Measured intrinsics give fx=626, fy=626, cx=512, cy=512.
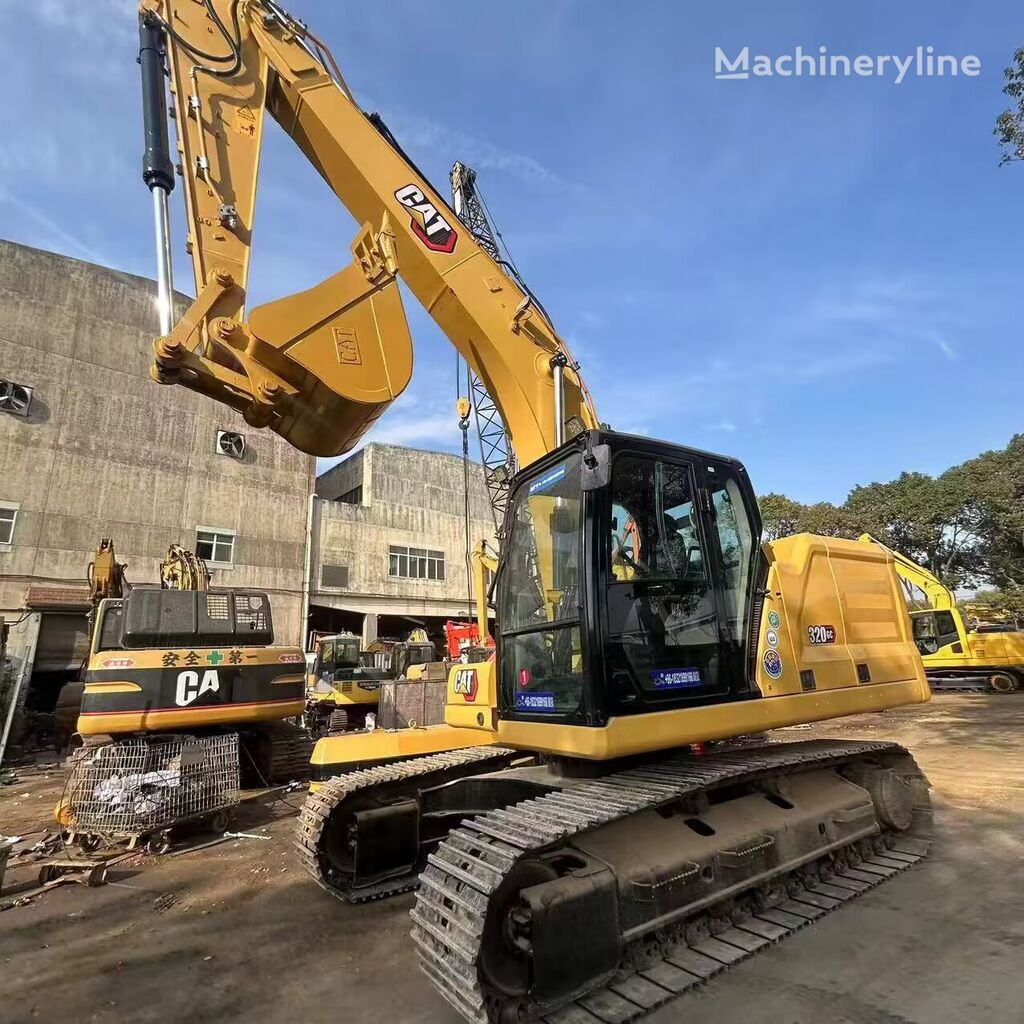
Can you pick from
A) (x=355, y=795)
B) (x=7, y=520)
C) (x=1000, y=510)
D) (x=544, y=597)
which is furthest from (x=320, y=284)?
(x=1000, y=510)

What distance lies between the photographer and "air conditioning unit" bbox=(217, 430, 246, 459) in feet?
77.1

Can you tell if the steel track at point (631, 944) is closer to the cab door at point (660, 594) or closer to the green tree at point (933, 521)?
the cab door at point (660, 594)

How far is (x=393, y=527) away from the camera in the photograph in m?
28.8

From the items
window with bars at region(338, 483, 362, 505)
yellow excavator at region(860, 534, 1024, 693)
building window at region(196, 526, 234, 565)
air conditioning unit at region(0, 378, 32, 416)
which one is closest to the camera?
yellow excavator at region(860, 534, 1024, 693)

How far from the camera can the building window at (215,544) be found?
22.6 metres

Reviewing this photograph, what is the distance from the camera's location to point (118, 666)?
6.43 metres

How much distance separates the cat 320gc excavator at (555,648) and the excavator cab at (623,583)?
0.6 inches

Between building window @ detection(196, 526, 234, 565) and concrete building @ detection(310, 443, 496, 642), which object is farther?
concrete building @ detection(310, 443, 496, 642)

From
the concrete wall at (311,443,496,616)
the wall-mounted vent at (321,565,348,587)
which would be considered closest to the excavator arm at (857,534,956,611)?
the concrete wall at (311,443,496,616)

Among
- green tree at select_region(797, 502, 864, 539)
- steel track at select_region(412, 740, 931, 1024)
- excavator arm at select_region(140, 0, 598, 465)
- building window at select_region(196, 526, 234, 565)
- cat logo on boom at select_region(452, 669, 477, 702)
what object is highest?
green tree at select_region(797, 502, 864, 539)

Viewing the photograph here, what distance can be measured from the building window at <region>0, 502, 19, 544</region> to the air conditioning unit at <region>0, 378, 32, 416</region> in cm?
292

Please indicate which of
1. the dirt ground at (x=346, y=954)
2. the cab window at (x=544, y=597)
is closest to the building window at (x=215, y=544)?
the dirt ground at (x=346, y=954)

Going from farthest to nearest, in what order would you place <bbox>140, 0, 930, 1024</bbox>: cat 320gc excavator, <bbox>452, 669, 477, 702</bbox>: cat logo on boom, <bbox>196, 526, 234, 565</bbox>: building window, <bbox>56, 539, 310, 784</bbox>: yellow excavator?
1. <bbox>196, 526, 234, 565</bbox>: building window
2. <bbox>56, 539, 310, 784</bbox>: yellow excavator
3. <bbox>452, 669, 477, 702</bbox>: cat logo on boom
4. <bbox>140, 0, 930, 1024</bbox>: cat 320gc excavator

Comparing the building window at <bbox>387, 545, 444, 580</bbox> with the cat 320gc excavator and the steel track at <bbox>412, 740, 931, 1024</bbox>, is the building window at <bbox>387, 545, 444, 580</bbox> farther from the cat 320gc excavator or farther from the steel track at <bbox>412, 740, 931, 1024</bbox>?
the steel track at <bbox>412, 740, 931, 1024</bbox>
